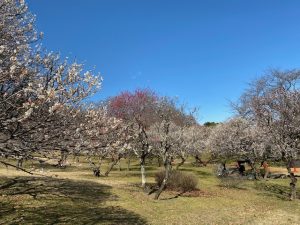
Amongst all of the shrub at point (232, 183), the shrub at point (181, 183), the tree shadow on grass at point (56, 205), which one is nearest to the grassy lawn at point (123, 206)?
the tree shadow on grass at point (56, 205)

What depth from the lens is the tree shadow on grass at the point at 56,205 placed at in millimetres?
17594

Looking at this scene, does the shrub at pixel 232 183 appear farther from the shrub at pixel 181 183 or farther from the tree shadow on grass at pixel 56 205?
the tree shadow on grass at pixel 56 205

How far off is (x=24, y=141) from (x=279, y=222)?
16312 millimetres

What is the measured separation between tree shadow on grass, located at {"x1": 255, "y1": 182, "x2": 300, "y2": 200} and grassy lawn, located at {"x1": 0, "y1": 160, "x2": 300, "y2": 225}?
1129 mm

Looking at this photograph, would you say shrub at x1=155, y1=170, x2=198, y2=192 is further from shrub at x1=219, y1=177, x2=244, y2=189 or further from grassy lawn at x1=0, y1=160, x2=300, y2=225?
shrub at x1=219, y1=177, x2=244, y2=189

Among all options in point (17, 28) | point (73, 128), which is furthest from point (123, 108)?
point (73, 128)

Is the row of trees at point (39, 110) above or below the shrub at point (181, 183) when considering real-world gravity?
above

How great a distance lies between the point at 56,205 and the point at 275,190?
23.6 metres

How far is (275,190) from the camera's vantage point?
1453 inches

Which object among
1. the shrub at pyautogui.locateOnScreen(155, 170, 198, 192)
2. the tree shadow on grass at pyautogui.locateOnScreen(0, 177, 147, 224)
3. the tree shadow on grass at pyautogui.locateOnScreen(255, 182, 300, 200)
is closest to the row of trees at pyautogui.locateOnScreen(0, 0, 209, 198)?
the tree shadow on grass at pyautogui.locateOnScreen(0, 177, 147, 224)

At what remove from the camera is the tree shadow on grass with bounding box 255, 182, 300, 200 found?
33.3 m

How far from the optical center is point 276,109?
99.2ft

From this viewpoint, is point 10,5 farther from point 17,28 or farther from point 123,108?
point 123,108

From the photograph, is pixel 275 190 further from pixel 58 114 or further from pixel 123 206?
pixel 58 114
